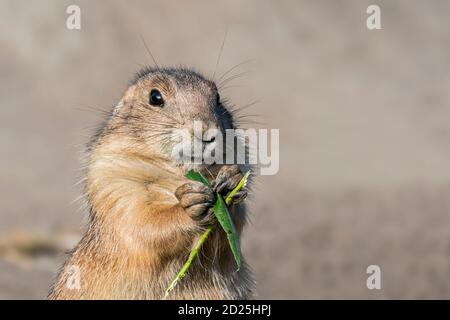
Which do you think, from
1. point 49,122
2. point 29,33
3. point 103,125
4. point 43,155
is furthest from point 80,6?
point 103,125

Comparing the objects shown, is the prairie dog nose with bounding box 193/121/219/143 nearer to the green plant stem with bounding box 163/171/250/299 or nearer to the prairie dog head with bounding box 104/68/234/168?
the prairie dog head with bounding box 104/68/234/168

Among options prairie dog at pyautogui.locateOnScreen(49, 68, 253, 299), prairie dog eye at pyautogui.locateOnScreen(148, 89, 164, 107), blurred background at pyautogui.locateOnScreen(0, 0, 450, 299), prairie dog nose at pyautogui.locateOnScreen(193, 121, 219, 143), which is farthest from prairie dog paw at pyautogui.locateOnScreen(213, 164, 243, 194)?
blurred background at pyautogui.locateOnScreen(0, 0, 450, 299)

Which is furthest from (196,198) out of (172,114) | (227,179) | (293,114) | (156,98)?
(293,114)

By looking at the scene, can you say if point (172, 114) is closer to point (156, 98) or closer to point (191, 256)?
A: point (156, 98)

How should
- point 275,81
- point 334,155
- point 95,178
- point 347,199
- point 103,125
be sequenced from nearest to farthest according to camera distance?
point 95,178 → point 103,125 → point 347,199 → point 334,155 → point 275,81

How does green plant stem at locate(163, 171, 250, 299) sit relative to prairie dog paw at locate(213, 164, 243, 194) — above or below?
below

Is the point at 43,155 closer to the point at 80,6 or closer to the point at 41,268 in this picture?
the point at 80,6
